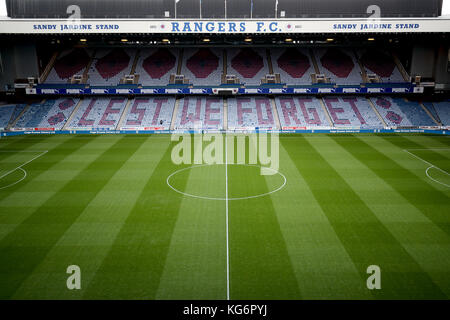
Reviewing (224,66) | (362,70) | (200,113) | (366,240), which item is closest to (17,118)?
(200,113)

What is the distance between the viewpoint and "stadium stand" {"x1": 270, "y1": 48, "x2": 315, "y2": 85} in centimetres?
4366

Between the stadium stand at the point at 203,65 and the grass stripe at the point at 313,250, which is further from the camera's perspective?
the stadium stand at the point at 203,65

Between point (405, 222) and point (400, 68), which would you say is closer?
point (405, 222)

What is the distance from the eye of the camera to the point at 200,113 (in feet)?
134

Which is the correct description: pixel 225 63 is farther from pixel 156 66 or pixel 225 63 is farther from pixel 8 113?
pixel 8 113

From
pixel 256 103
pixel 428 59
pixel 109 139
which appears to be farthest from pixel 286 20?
pixel 109 139

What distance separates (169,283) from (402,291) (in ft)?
24.8

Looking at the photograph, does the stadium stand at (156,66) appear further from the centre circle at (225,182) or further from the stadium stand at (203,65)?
the centre circle at (225,182)

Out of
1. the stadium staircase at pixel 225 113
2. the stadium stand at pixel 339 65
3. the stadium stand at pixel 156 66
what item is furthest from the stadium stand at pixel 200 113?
the stadium stand at pixel 339 65

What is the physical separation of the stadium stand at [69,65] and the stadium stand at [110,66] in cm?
127

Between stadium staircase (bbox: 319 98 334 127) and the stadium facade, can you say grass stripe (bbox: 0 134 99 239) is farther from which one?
stadium staircase (bbox: 319 98 334 127)

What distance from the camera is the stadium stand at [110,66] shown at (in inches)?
1718

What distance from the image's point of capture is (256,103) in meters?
42.6

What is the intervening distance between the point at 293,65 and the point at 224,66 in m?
8.76
